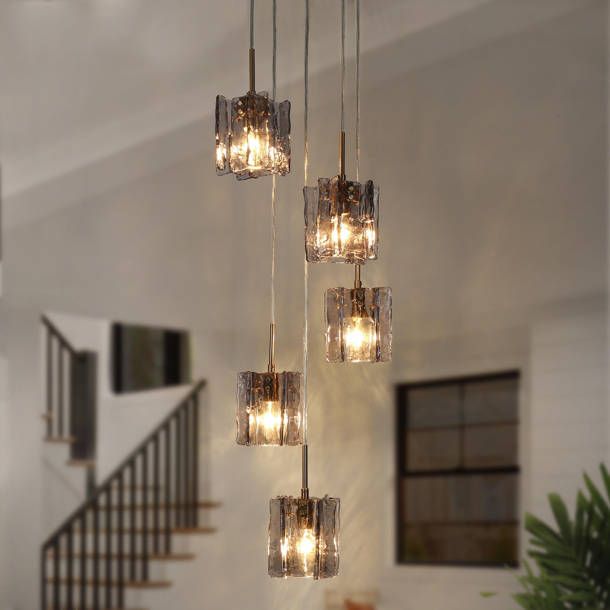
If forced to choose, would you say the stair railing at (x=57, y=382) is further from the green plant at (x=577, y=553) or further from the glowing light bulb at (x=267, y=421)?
the green plant at (x=577, y=553)

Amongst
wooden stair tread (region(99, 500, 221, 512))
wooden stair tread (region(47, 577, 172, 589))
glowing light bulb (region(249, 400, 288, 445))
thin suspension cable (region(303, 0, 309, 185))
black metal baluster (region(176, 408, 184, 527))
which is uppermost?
thin suspension cable (region(303, 0, 309, 185))

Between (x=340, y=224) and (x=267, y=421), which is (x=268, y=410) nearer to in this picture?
(x=267, y=421)

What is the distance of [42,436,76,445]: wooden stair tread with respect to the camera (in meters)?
2.57

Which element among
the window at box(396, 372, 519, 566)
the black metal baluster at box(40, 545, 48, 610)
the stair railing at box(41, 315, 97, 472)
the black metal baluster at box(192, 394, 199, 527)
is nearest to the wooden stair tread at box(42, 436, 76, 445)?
the stair railing at box(41, 315, 97, 472)

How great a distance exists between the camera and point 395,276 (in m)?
3.15

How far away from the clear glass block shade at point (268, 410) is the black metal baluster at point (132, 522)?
327 mm

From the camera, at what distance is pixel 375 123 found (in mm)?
3172

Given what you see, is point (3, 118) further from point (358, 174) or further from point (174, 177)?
point (358, 174)

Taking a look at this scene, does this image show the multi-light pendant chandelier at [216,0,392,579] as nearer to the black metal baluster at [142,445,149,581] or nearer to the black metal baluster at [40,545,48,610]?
the black metal baluster at [142,445,149,581]

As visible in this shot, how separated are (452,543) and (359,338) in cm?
77

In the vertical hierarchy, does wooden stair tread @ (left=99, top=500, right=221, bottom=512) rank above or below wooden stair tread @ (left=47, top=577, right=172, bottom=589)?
above

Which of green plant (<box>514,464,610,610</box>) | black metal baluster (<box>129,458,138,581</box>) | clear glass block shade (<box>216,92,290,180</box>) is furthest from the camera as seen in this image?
→ green plant (<box>514,464,610,610</box>)

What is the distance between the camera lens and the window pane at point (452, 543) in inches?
120

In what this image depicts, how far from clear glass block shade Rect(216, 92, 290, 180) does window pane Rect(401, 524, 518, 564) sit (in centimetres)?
112
